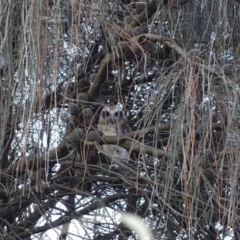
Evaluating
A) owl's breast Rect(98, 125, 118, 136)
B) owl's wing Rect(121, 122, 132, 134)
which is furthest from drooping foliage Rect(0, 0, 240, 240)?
owl's breast Rect(98, 125, 118, 136)

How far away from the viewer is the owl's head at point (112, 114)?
2.50 meters

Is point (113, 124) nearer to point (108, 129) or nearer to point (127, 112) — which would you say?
point (108, 129)

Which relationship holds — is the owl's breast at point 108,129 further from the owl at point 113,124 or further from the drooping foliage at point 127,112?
the drooping foliage at point 127,112

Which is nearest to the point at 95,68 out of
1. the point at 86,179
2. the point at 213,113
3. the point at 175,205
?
the point at 86,179

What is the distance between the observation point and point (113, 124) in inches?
116

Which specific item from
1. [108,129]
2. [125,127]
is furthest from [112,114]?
[108,129]

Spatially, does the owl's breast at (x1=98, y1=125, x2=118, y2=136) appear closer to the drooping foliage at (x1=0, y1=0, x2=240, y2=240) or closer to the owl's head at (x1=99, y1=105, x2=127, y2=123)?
the owl's head at (x1=99, y1=105, x2=127, y2=123)

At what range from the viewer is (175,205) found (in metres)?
2.05

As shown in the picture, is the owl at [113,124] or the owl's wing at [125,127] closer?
the owl at [113,124]

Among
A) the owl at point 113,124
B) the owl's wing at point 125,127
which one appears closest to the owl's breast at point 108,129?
the owl at point 113,124

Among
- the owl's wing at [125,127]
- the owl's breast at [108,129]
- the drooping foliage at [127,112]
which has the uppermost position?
the owl's breast at [108,129]

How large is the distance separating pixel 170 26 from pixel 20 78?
75cm

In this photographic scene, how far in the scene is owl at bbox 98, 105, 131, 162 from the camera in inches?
96.9

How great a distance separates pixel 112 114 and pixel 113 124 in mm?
232
